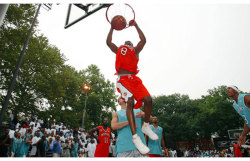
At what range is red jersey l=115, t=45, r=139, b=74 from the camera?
344 centimetres

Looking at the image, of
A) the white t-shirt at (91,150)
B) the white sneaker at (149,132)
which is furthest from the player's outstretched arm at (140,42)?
the white t-shirt at (91,150)

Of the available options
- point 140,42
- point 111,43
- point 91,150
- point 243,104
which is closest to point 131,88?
point 140,42

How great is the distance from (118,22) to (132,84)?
147 centimetres

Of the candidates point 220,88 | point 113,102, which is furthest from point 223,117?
point 113,102

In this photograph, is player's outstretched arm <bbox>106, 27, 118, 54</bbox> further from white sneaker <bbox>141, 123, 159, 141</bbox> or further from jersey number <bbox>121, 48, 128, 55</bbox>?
white sneaker <bbox>141, 123, 159, 141</bbox>

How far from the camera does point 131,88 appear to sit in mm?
3178

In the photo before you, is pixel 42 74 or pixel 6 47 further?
pixel 42 74

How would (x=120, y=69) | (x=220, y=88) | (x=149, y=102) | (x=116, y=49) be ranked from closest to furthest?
(x=149, y=102) → (x=120, y=69) → (x=116, y=49) → (x=220, y=88)

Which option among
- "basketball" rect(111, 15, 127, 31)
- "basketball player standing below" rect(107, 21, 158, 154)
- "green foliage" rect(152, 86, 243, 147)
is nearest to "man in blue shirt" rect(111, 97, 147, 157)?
"basketball player standing below" rect(107, 21, 158, 154)

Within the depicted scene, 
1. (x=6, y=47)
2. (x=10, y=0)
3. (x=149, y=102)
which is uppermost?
(x=6, y=47)

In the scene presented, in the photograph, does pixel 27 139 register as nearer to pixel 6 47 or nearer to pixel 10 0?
pixel 10 0

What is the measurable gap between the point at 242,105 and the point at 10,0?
23.7ft

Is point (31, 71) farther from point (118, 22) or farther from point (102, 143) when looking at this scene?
point (118, 22)

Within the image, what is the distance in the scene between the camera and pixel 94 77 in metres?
40.0
